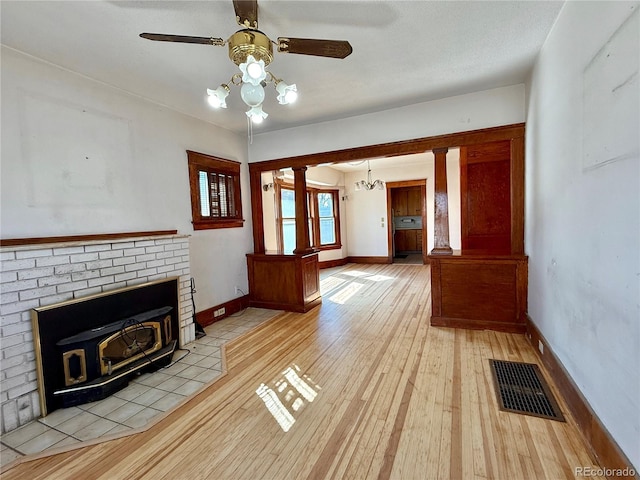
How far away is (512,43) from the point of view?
236 centimetres

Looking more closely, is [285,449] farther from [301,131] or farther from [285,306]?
[301,131]

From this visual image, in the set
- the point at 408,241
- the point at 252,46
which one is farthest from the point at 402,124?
the point at 408,241

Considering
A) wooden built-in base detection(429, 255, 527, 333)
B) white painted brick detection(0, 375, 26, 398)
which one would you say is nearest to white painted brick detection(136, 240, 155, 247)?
white painted brick detection(0, 375, 26, 398)

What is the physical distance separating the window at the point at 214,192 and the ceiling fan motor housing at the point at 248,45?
7.43ft

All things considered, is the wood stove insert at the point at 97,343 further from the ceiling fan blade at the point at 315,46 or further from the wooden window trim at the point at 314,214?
the wooden window trim at the point at 314,214

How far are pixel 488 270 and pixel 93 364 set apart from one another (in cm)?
382

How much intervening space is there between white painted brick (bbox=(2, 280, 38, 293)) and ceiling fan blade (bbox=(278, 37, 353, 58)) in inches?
92.0

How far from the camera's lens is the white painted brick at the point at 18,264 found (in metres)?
1.98

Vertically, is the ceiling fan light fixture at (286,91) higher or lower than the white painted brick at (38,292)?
higher

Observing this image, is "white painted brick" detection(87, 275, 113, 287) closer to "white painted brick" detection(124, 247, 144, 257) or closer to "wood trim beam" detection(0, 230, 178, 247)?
"white painted brick" detection(124, 247, 144, 257)

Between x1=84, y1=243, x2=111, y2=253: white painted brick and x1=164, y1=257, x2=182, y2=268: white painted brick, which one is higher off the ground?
x1=84, y1=243, x2=111, y2=253: white painted brick

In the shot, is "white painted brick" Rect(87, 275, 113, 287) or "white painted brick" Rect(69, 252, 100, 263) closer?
"white painted brick" Rect(69, 252, 100, 263)

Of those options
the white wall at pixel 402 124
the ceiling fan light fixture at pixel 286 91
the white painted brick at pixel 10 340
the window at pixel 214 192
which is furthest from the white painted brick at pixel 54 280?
the white wall at pixel 402 124

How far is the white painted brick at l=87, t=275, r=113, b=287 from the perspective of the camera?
248 cm
